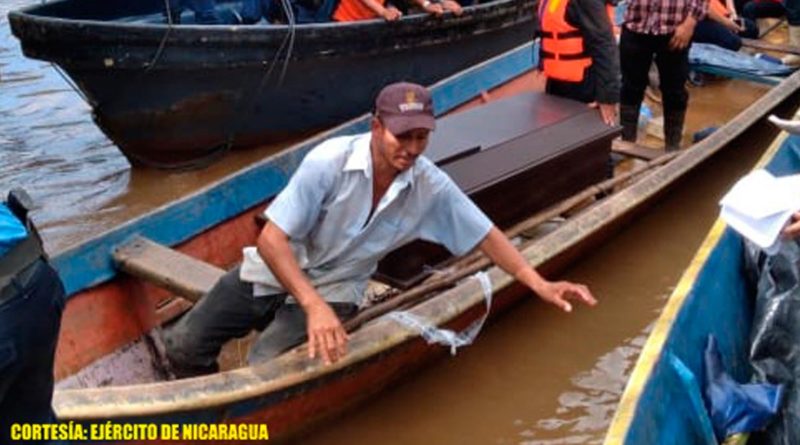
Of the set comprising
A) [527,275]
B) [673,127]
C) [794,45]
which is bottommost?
[794,45]

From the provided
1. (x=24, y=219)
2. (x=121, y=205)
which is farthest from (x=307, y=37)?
(x=24, y=219)

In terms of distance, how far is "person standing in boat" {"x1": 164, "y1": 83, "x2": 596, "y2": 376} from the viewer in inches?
109

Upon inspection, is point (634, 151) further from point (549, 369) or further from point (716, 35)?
point (716, 35)

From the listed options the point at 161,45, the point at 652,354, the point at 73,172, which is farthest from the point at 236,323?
the point at 73,172

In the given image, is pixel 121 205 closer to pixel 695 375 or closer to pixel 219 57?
pixel 219 57

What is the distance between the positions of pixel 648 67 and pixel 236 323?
11.3ft

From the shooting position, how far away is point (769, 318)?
3178 mm

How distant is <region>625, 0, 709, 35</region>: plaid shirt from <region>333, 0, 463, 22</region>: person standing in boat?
1.76 meters

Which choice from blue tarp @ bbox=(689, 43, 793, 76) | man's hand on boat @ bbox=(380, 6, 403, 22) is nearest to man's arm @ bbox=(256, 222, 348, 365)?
man's hand on boat @ bbox=(380, 6, 403, 22)

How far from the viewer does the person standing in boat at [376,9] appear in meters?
6.47

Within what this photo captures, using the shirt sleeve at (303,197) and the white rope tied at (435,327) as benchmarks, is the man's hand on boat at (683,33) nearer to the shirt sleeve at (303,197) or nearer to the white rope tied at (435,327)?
the white rope tied at (435,327)

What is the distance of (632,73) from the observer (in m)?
5.58

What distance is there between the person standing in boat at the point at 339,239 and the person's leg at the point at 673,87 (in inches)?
112

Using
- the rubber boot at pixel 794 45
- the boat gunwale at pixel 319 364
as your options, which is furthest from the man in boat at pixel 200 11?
the rubber boot at pixel 794 45
